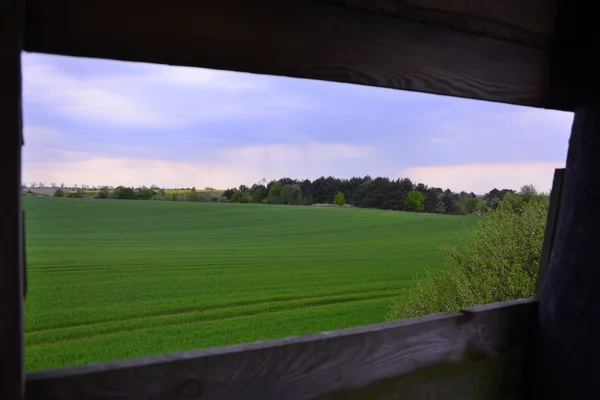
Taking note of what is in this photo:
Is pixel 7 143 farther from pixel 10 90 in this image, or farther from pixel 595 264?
pixel 595 264

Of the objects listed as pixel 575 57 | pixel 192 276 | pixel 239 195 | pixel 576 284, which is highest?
pixel 575 57

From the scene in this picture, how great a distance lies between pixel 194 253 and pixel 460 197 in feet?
38.0

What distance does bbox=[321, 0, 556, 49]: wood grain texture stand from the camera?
1.04m

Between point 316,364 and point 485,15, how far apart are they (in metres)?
0.96

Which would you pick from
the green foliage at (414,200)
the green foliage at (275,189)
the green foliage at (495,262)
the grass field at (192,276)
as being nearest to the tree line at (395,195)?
the green foliage at (414,200)

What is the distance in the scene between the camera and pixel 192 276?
15.2 meters

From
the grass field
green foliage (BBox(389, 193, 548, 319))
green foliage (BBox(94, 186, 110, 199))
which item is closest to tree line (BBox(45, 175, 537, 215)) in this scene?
green foliage (BBox(389, 193, 548, 319))

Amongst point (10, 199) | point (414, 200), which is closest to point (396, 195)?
point (414, 200)

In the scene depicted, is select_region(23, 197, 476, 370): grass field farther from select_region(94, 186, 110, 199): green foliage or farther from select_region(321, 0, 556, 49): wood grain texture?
select_region(321, 0, 556, 49): wood grain texture

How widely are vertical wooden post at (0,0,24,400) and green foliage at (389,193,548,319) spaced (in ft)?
28.6

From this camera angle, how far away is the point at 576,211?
4.45ft

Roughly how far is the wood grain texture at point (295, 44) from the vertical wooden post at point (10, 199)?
6 centimetres

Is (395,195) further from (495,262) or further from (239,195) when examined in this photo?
(239,195)

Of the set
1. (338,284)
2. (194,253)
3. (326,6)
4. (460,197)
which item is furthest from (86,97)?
(326,6)
